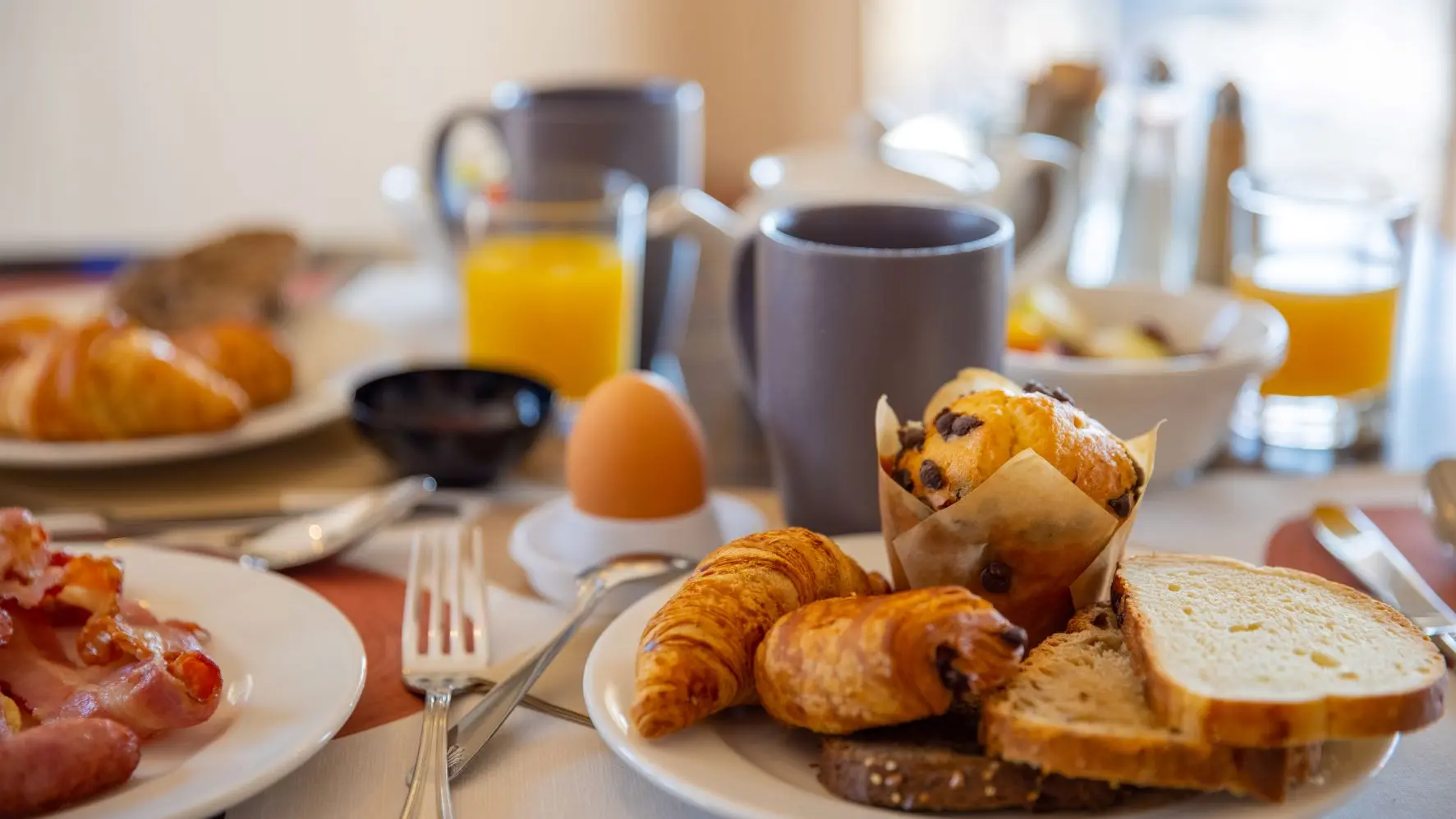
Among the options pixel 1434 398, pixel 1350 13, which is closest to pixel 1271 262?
pixel 1434 398

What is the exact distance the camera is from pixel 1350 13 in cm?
391

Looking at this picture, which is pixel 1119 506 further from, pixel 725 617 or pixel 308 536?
pixel 308 536

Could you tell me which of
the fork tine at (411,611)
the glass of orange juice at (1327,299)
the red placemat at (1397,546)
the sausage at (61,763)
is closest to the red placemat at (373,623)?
the fork tine at (411,611)

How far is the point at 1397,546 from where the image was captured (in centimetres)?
100

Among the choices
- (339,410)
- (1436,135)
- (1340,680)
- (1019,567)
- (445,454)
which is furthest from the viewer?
(1436,135)

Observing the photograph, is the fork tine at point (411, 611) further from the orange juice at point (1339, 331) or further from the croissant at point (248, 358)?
the orange juice at point (1339, 331)

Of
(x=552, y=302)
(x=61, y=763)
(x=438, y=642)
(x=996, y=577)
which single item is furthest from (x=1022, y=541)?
(x=552, y=302)

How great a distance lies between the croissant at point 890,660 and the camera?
0.62 m

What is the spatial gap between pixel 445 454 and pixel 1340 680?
75 cm

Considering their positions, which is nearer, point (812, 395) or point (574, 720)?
point (574, 720)

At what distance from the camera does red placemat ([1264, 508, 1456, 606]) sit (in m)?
0.94

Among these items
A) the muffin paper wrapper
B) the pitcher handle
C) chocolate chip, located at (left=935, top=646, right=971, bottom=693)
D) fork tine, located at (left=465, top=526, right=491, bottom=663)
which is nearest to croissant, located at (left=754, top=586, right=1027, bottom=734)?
chocolate chip, located at (left=935, top=646, right=971, bottom=693)

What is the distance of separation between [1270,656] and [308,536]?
68 cm

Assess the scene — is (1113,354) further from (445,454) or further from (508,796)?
(508,796)
